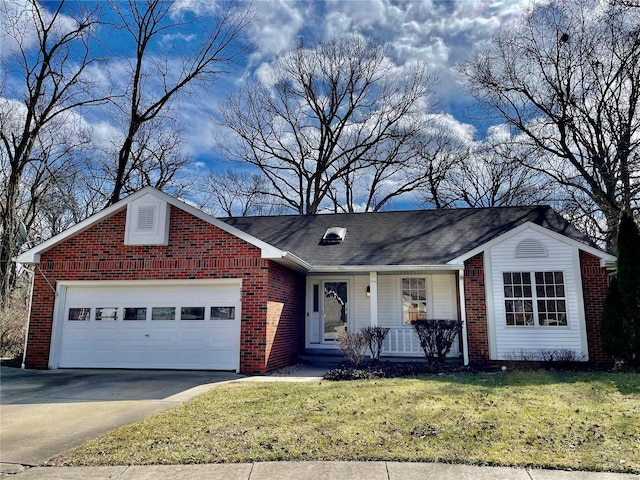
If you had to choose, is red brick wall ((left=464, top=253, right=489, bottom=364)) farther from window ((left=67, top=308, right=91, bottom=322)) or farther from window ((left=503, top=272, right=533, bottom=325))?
window ((left=67, top=308, right=91, bottom=322))

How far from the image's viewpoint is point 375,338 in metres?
11.3

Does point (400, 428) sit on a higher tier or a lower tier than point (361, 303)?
lower

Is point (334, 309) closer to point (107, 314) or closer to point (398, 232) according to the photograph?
point (398, 232)

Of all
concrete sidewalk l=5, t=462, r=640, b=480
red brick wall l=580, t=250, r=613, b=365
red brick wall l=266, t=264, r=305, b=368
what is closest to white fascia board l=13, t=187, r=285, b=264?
red brick wall l=266, t=264, r=305, b=368

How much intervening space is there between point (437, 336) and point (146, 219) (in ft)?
26.0

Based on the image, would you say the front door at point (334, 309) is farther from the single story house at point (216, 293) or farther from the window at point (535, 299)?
the window at point (535, 299)

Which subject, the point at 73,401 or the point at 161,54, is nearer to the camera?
the point at 73,401

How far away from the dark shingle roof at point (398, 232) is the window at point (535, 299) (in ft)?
4.98

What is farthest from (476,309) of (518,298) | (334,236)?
(334,236)

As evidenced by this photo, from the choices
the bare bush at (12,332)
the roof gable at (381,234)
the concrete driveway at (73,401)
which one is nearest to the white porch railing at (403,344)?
the roof gable at (381,234)

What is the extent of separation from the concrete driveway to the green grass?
1.67 ft

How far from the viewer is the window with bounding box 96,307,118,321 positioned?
11352mm

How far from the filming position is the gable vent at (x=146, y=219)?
11.1 m

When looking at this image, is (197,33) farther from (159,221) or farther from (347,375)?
(347,375)
